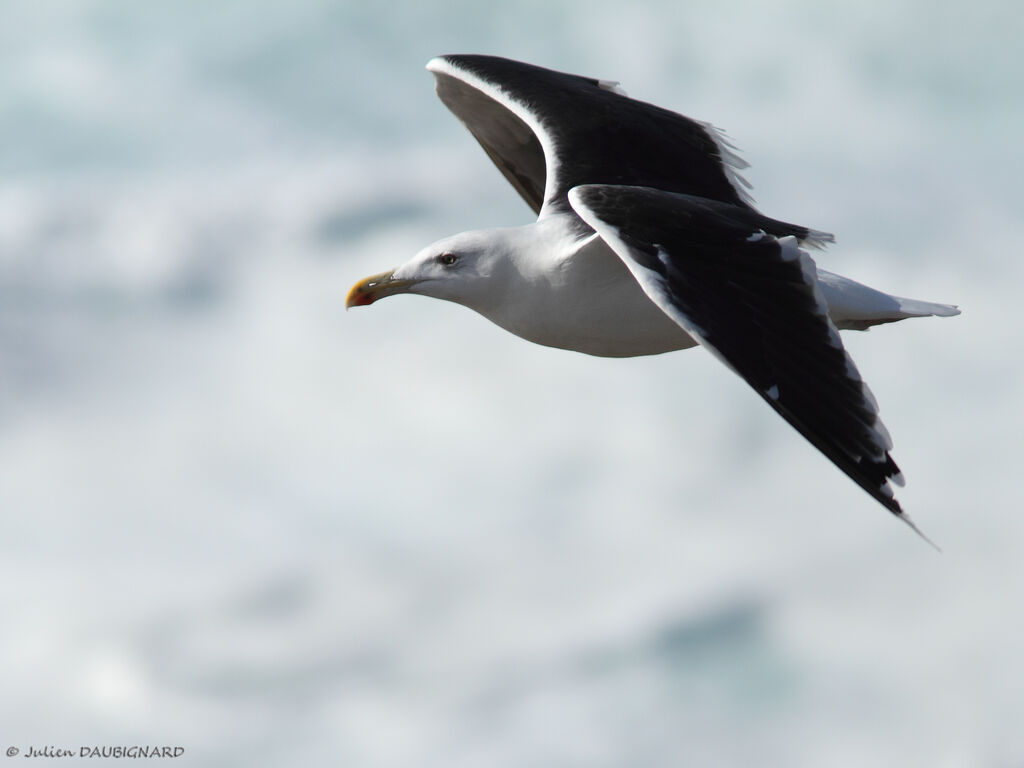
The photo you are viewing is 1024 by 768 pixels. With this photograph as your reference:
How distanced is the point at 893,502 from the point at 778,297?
4.38 feet

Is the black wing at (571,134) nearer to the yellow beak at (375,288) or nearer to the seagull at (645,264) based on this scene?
the seagull at (645,264)

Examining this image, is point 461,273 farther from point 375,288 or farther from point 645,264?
point 645,264

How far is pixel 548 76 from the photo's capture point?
36.1ft

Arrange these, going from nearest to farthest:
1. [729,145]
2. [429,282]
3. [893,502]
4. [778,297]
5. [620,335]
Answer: [893,502], [778,297], [620,335], [429,282], [729,145]

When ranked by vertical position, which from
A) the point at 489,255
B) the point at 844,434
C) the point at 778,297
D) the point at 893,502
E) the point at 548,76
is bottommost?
the point at 893,502

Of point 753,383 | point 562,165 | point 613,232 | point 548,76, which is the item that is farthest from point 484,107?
point 753,383

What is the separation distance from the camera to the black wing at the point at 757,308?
6672mm

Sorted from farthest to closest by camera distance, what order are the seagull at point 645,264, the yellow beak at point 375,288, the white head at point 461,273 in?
the yellow beak at point 375,288 < the white head at point 461,273 < the seagull at point 645,264

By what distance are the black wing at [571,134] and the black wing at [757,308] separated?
1.49m

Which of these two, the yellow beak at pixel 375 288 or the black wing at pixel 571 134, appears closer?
the yellow beak at pixel 375 288

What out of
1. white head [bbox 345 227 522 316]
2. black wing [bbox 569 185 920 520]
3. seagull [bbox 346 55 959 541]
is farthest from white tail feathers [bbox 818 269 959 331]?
white head [bbox 345 227 522 316]

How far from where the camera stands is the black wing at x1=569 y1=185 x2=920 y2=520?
6672 mm

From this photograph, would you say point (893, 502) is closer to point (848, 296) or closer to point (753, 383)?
point (753, 383)

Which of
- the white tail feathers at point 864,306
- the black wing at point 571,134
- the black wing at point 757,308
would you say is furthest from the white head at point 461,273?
the white tail feathers at point 864,306
